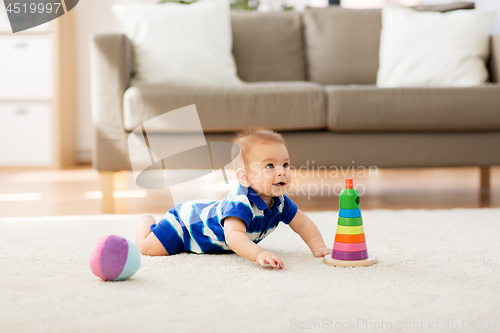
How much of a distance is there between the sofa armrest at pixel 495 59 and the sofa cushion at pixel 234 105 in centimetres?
97

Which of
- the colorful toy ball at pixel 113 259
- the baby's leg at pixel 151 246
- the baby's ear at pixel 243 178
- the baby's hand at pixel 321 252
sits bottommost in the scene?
the baby's hand at pixel 321 252

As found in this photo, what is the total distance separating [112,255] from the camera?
822 mm

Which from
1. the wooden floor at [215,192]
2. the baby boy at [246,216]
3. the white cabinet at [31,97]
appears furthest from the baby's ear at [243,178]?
the white cabinet at [31,97]

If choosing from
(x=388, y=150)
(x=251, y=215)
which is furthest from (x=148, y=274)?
(x=388, y=150)

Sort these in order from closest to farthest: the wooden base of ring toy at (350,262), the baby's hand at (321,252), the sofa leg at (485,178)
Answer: the wooden base of ring toy at (350,262)
the baby's hand at (321,252)
the sofa leg at (485,178)

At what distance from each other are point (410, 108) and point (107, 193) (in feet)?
3.81

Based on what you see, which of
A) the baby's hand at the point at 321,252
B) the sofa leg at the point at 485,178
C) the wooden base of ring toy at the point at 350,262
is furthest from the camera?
the sofa leg at the point at 485,178

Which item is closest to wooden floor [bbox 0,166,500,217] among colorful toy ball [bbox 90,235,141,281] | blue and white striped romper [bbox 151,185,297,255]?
blue and white striped romper [bbox 151,185,297,255]

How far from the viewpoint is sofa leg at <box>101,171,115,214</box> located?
172 cm

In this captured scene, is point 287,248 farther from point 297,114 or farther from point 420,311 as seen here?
point 297,114

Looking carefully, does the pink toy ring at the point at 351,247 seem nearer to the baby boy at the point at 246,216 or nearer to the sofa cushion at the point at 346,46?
the baby boy at the point at 246,216

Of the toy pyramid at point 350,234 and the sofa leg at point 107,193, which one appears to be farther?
the sofa leg at point 107,193

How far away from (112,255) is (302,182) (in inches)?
73.9

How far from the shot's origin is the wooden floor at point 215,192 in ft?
6.00
